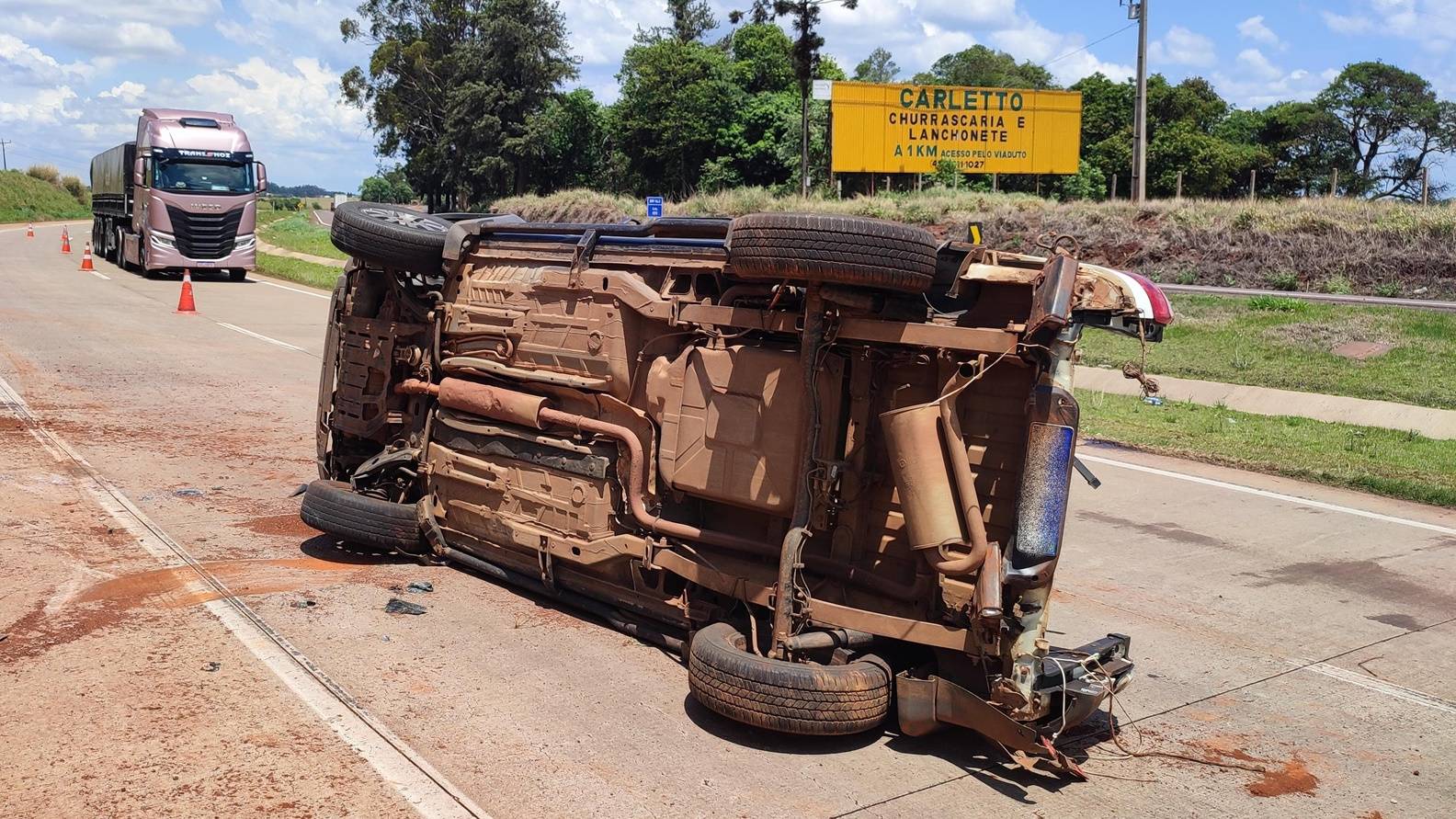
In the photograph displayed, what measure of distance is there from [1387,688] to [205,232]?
30969mm

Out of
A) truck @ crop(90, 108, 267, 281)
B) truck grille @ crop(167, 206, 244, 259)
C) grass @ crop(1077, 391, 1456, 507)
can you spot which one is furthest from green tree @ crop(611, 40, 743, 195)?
grass @ crop(1077, 391, 1456, 507)

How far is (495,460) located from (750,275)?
248cm

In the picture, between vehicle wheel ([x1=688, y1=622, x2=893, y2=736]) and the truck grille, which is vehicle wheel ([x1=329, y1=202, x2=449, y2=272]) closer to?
vehicle wheel ([x1=688, y1=622, x2=893, y2=736])

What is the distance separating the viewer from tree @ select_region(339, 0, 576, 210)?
189 feet

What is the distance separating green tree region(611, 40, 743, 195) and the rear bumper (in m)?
24.8

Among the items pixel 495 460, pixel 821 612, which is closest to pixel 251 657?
pixel 495 460

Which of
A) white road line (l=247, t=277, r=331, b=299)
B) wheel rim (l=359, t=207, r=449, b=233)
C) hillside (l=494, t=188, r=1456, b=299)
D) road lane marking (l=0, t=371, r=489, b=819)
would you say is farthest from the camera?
white road line (l=247, t=277, r=331, b=299)

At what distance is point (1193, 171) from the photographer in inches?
2084

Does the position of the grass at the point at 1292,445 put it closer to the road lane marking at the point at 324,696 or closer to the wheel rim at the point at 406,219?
the wheel rim at the point at 406,219

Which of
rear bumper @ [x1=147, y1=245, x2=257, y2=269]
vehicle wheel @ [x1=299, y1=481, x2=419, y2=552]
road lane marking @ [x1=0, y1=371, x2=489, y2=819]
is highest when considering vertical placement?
rear bumper @ [x1=147, y1=245, x2=257, y2=269]

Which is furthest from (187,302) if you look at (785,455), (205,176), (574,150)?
(574,150)

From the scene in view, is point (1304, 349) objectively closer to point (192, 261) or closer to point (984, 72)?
point (192, 261)

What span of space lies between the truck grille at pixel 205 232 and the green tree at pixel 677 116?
25.1 metres

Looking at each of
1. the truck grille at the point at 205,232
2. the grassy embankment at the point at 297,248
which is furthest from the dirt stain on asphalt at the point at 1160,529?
the truck grille at the point at 205,232
